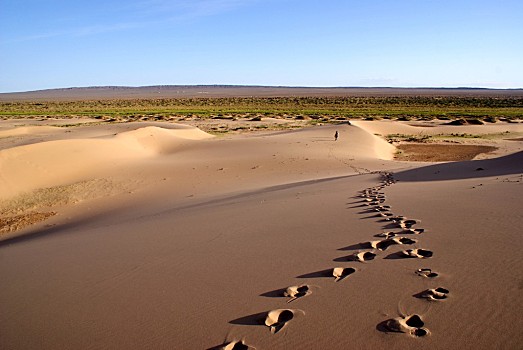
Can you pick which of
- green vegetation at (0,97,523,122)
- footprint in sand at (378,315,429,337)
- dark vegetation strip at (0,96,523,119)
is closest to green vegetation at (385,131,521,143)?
green vegetation at (0,97,523,122)

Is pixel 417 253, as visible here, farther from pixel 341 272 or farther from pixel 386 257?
pixel 341 272

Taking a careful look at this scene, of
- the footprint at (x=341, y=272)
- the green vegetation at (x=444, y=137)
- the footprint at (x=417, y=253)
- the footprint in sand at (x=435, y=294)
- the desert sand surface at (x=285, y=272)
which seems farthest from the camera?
the green vegetation at (x=444, y=137)

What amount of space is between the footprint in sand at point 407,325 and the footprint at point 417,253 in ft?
4.16

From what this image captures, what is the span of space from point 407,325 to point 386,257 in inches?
53.6

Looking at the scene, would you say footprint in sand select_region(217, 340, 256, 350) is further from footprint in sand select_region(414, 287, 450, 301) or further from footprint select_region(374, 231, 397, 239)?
footprint select_region(374, 231, 397, 239)

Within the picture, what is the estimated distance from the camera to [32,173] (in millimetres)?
14086

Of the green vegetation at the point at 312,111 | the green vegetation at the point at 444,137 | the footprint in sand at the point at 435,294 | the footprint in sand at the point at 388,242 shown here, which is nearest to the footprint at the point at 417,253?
the footprint in sand at the point at 388,242

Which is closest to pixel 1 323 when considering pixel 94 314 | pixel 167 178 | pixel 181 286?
pixel 94 314

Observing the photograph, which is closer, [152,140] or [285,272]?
[285,272]

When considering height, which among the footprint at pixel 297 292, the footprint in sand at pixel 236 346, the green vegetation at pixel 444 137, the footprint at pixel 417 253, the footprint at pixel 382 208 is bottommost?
the green vegetation at pixel 444 137

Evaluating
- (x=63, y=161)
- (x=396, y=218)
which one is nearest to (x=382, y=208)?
(x=396, y=218)

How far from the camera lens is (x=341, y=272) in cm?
399

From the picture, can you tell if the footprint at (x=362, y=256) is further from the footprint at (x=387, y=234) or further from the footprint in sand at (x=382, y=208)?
the footprint in sand at (x=382, y=208)

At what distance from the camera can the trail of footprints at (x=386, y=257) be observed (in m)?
2.93
